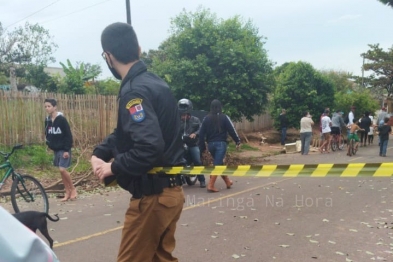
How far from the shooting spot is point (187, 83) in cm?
1505

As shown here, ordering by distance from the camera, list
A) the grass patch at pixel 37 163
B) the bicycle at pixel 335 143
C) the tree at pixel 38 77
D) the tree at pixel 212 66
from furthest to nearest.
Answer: the tree at pixel 38 77 < the bicycle at pixel 335 143 < the tree at pixel 212 66 < the grass patch at pixel 37 163

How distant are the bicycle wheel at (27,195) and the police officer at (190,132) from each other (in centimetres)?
338

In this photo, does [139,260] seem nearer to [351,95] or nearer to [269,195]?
[269,195]

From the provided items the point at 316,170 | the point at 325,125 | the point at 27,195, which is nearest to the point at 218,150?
the point at 27,195

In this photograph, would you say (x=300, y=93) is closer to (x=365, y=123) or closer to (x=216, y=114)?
(x=365, y=123)

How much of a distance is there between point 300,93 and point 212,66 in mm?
11323

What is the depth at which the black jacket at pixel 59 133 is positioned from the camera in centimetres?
777

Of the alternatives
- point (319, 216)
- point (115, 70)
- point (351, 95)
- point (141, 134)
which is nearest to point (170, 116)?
point (141, 134)

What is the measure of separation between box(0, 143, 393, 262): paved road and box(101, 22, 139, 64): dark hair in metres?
2.86

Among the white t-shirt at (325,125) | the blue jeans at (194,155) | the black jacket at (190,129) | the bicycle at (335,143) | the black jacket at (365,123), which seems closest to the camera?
the black jacket at (190,129)

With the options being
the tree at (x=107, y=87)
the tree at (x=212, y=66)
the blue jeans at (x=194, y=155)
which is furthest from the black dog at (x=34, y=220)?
the tree at (x=107, y=87)

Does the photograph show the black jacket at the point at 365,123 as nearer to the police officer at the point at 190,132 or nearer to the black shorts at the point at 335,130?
the black shorts at the point at 335,130

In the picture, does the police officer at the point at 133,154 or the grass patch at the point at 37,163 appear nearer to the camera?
the police officer at the point at 133,154

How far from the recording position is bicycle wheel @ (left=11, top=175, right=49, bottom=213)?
667 cm
